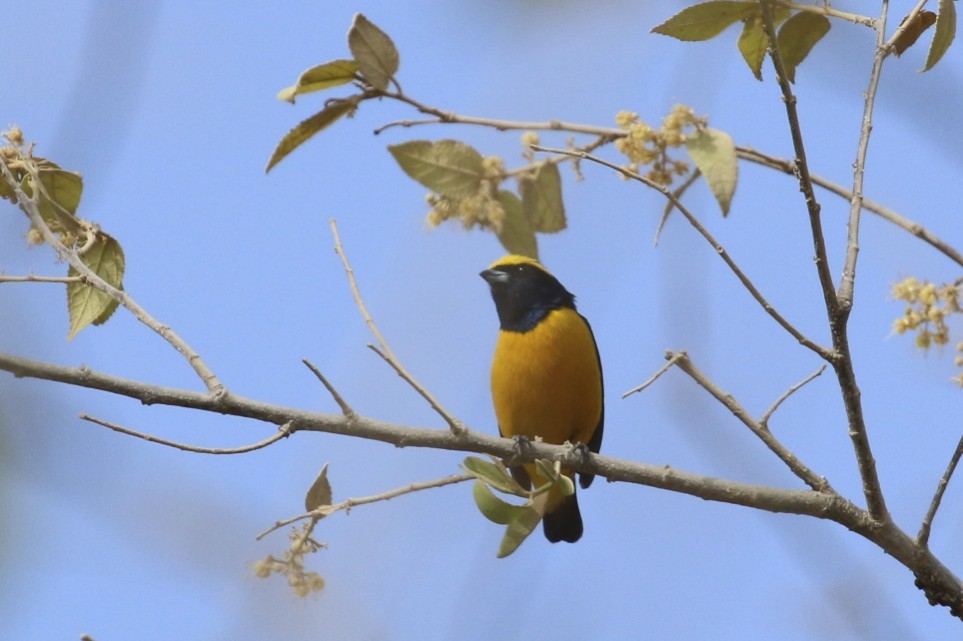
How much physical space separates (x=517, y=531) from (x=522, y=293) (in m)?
3.02

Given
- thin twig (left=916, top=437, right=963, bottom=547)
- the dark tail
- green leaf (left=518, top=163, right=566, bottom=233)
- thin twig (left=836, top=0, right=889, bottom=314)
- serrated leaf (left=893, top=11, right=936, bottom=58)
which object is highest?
the dark tail

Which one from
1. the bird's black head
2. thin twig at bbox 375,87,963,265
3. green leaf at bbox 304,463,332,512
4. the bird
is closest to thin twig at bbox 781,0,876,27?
thin twig at bbox 375,87,963,265

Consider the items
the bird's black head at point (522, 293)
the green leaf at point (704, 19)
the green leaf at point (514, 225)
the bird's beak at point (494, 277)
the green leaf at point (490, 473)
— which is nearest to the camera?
the green leaf at point (490, 473)

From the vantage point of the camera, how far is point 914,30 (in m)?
2.70

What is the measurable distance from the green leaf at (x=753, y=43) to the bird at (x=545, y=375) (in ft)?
7.25

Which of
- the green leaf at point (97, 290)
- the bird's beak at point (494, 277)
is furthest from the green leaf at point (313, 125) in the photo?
the bird's beak at point (494, 277)

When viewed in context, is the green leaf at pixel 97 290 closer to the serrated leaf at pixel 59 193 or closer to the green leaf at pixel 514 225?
the serrated leaf at pixel 59 193

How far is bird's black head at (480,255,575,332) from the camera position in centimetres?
534

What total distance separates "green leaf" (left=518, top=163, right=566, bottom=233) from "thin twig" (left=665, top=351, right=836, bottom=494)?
3.01ft

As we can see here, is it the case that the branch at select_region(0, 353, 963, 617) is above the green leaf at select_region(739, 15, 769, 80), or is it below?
below

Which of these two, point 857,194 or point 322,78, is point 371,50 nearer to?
point 322,78

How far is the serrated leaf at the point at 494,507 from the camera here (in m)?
2.50

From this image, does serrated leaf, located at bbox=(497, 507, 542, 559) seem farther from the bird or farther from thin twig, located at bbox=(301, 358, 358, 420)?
the bird

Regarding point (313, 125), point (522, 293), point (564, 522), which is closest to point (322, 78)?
point (313, 125)
